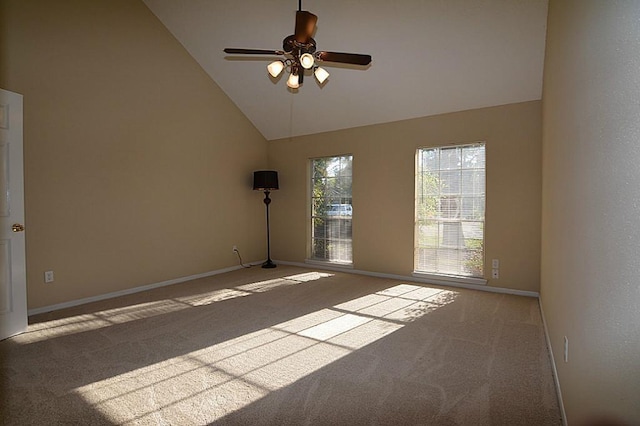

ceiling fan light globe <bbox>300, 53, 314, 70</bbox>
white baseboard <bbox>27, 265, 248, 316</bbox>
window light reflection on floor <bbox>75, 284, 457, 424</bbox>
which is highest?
ceiling fan light globe <bbox>300, 53, 314, 70</bbox>

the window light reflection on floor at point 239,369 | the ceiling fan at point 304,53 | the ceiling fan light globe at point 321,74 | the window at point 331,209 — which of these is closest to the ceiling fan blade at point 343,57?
the ceiling fan at point 304,53

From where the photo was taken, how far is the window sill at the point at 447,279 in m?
Answer: 4.43

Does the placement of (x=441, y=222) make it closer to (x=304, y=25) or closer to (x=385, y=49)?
(x=385, y=49)

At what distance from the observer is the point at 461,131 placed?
4500 mm

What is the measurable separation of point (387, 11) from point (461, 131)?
182 cm

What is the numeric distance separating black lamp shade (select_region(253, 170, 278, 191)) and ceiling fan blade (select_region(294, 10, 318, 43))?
3205 mm

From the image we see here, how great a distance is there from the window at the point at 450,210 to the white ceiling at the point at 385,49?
25.5 inches

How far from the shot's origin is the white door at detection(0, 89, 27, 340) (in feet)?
9.65

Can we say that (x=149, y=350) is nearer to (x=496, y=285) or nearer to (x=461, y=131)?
(x=496, y=285)

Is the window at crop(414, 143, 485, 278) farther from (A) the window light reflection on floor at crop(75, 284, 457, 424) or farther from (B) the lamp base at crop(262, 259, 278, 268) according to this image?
(B) the lamp base at crop(262, 259, 278, 268)

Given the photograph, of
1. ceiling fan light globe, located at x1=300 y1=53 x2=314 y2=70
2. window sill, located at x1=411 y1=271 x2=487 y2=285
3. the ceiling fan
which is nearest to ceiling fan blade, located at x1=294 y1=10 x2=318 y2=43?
the ceiling fan

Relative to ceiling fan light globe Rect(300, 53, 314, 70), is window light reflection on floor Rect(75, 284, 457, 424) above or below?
below

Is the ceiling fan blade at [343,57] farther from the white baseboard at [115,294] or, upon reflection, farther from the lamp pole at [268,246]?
the white baseboard at [115,294]

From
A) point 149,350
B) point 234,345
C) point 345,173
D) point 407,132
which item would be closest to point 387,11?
point 407,132
